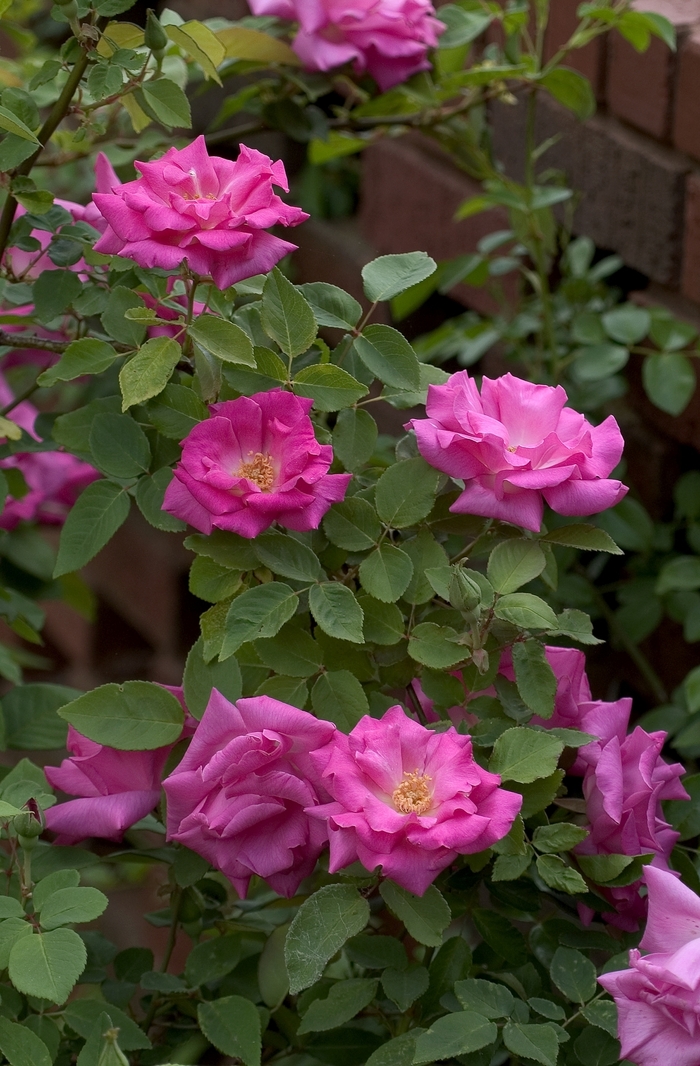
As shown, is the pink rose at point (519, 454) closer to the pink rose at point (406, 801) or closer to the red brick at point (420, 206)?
the pink rose at point (406, 801)

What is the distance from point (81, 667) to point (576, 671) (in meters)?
1.78

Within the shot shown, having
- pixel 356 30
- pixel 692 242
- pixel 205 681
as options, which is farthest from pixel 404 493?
pixel 692 242

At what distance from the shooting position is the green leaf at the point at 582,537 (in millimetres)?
618

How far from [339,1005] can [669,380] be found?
0.64 m

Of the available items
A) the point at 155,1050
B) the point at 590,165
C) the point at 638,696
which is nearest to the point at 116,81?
the point at 155,1050

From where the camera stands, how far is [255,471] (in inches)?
24.0

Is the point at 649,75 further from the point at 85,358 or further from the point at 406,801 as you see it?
the point at 406,801

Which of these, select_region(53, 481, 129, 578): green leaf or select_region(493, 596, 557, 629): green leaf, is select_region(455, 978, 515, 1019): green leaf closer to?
select_region(493, 596, 557, 629): green leaf

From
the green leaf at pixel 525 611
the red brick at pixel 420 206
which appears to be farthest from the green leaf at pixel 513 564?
the red brick at pixel 420 206

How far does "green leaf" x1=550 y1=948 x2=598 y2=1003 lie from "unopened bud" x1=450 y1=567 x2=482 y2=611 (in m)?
0.19

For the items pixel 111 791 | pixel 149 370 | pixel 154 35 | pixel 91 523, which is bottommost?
pixel 111 791

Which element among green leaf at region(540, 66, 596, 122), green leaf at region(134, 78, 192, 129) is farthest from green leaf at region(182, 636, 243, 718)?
green leaf at region(540, 66, 596, 122)

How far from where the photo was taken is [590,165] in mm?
1197

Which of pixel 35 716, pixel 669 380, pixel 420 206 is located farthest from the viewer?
pixel 420 206
